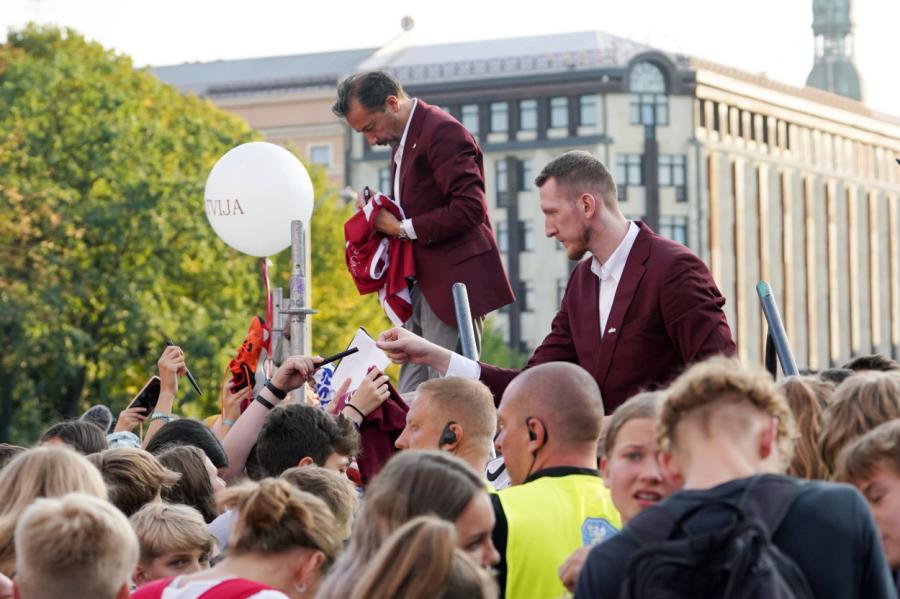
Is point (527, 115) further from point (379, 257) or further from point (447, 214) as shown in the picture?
point (447, 214)

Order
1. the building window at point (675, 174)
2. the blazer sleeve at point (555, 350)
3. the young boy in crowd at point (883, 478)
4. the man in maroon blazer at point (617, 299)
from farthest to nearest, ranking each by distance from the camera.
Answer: the building window at point (675, 174)
the blazer sleeve at point (555, 350)
the man in maroon blazer at point (617, 299)
the young boy in crowd at point (883, 478)

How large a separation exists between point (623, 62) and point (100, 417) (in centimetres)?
9191

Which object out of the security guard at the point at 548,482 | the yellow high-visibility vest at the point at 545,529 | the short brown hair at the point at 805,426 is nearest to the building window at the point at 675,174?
the short brown hair at the point at 805,426

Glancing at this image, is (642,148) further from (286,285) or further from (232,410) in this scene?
(232,410)

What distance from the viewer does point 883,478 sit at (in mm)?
Answer: 5797

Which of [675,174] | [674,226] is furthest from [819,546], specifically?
[675,174]

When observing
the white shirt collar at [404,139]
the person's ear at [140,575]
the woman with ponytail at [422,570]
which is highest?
the white shirt collar at [404,139]

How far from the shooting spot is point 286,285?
57.7 metres

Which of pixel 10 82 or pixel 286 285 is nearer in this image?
pixel 10 82

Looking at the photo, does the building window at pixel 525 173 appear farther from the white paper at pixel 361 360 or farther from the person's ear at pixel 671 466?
the person's ear at pixel 671 466

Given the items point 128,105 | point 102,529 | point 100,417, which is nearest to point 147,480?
point 102,529

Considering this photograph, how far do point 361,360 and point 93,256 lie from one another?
3809cm

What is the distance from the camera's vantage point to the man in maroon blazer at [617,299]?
30.0 feet

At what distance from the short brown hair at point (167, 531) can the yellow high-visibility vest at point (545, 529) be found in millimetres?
1327
